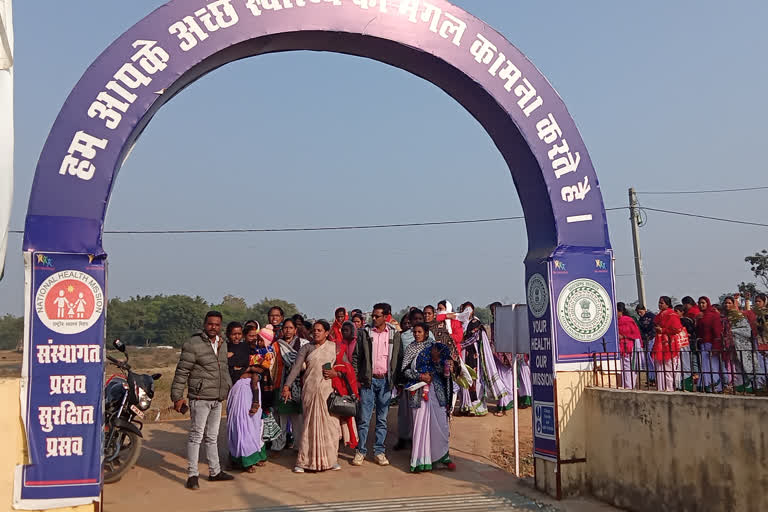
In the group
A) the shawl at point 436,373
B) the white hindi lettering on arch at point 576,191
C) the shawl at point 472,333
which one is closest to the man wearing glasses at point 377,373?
the shawl at point 436,373

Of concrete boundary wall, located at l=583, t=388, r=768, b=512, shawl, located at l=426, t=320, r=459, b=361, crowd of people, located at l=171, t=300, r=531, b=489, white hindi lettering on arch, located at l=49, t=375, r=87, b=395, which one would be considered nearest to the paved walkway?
crowd of people, located at l=171, t=300, r=531, b=489

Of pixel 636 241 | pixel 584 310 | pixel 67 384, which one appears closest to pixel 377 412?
pixel 584 310

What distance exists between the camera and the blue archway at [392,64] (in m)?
Result: 5.94

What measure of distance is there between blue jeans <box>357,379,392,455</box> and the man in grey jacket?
1731mm

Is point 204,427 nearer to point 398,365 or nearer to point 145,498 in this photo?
point 145,498

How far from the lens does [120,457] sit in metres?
7.57

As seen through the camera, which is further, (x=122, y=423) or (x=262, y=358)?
(x=262, y=358)

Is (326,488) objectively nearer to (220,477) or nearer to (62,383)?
(220,477)

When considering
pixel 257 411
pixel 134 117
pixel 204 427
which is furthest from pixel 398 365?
pixel 134 117

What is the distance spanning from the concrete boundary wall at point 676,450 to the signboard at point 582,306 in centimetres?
47

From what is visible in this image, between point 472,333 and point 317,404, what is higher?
point 472,333

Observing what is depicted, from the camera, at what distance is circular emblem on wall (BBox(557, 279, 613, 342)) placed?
7137mm

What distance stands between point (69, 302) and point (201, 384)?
1801 mm

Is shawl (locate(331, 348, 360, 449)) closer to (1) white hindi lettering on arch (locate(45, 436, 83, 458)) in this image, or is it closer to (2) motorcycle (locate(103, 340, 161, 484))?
(2) motorcycle (locate(103, 340, 161, 484))
